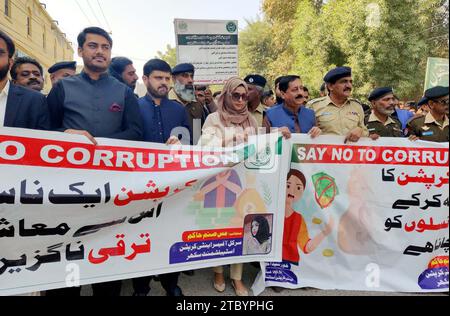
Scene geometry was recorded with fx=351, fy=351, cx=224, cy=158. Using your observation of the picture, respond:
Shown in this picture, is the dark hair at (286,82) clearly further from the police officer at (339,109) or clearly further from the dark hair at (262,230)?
the dark hair at (262,230)

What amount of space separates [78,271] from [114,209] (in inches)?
18.7

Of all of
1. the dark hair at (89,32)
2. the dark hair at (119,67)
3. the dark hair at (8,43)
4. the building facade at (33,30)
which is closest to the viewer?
the dark hair at (8,43)

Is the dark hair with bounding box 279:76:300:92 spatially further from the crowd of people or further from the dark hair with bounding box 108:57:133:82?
the dark hair with bounding box 108:57:133:82

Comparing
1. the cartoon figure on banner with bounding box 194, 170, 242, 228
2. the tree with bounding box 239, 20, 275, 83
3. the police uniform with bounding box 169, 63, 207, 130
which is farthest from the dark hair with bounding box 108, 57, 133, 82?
the tree with bounding box 239, 20, 275, 83

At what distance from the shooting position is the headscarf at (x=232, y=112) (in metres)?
2.97

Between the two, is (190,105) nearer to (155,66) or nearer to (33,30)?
(155,66)

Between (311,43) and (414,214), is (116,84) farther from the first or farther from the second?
(311,43)

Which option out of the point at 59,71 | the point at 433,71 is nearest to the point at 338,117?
the point at 59,71

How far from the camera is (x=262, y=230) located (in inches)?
114

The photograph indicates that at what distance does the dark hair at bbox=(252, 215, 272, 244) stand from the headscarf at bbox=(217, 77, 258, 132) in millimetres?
760

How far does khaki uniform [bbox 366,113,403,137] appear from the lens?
3.57 meters

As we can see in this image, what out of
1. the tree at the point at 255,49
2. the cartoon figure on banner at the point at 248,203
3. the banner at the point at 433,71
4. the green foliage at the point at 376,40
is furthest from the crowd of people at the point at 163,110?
the tree at the point at 255,49

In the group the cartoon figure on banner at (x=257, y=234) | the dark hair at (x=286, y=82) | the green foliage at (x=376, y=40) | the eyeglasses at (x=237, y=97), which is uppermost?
the green foliage at (x=376, y=40)
